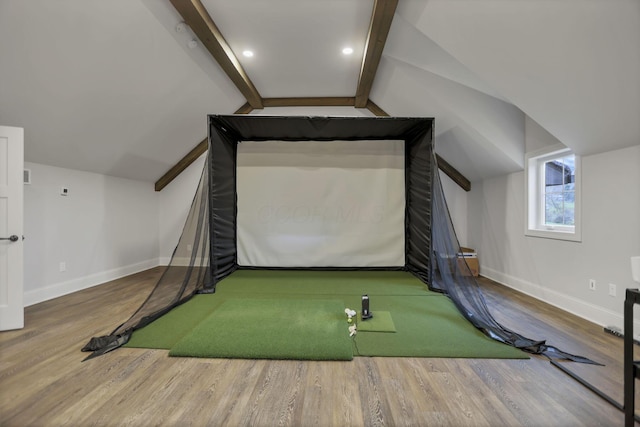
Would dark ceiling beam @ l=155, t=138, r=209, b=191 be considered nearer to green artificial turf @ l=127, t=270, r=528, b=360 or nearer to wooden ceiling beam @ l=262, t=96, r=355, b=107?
wooden ceiling beam @ l=262, t=96, r=355, b=107

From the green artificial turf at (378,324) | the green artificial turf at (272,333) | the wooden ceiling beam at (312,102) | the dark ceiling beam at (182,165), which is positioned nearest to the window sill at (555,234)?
the green artificial turf at (378,324)

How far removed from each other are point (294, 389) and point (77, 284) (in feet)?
11.8

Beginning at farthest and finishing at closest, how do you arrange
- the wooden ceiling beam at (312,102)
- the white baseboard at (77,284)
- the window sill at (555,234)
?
the wooden ceiling beam at (312,102)
the white baseboard at (77,284)
the window sill at (555,234)

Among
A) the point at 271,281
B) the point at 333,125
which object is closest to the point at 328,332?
the point at 271,281

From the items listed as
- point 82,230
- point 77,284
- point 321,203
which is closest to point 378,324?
point 321,203

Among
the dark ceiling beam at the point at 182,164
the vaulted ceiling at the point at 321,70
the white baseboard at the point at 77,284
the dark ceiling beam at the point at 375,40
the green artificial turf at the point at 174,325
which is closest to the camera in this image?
the vaulted ceiling at the point at 321,70

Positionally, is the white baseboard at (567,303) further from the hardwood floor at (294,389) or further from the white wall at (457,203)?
the white wall at (457,203)

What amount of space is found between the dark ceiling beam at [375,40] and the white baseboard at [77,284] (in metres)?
4.62

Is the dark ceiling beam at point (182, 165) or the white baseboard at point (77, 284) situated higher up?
the dark ceiling beam at point (182, 165)

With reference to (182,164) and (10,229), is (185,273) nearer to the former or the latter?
(10,229)

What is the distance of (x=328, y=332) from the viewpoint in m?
2.22

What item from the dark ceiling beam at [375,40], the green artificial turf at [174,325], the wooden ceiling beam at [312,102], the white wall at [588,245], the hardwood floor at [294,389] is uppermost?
the wooden ceiling beam at [312,102]

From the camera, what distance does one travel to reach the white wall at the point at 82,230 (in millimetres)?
3025

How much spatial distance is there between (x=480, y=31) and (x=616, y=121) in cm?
134
